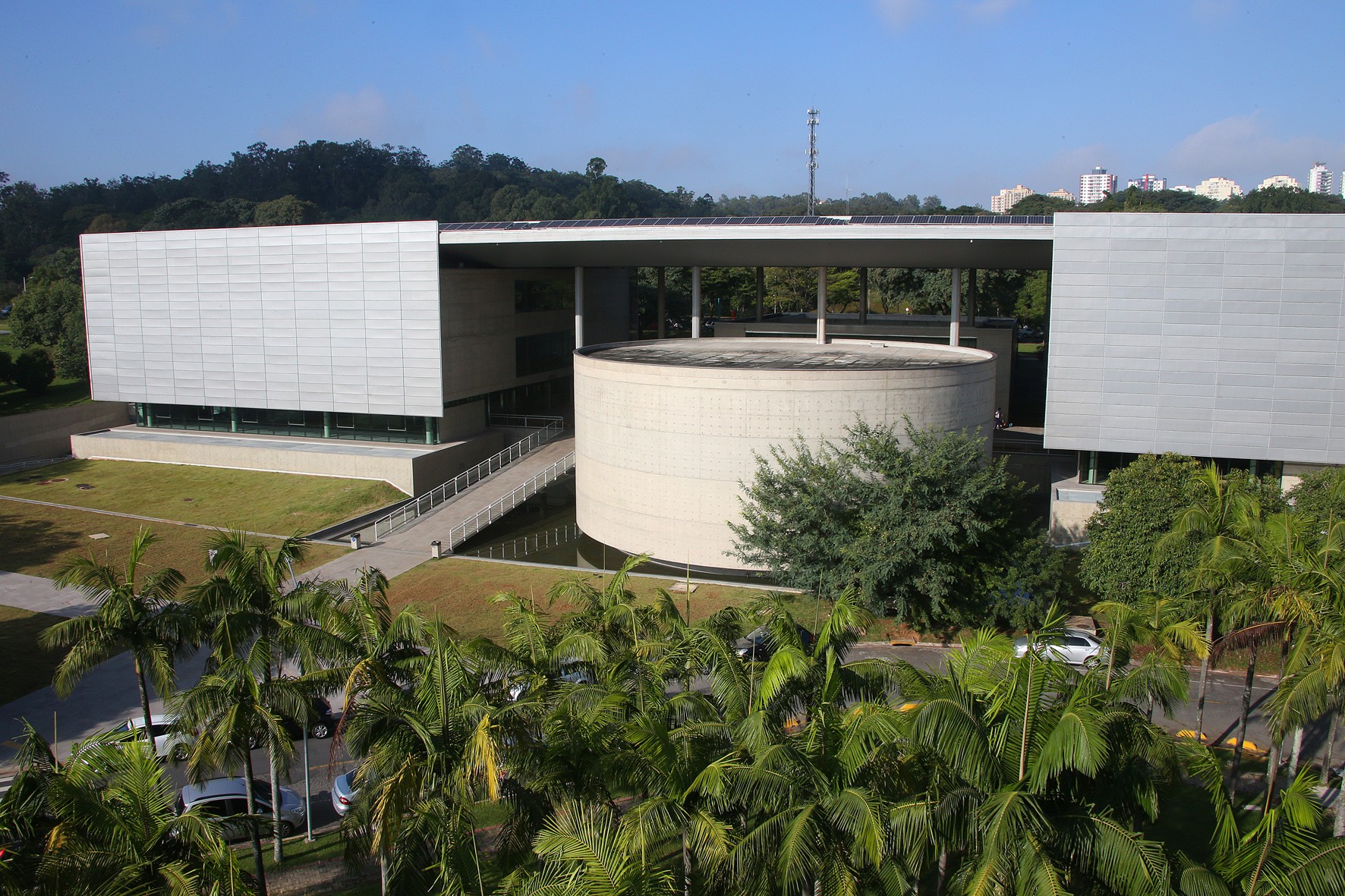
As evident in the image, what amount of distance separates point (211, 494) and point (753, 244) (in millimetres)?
24380

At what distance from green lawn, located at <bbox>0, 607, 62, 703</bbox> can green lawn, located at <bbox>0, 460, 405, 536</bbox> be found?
941 centimetres

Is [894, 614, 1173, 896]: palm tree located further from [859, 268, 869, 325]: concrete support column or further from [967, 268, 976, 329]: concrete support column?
[859, 268, 869, 325]: concrete support column

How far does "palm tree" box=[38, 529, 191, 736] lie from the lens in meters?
14.3

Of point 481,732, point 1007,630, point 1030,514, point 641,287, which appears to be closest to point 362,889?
point 481,732

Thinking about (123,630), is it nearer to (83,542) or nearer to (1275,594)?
(1275,594)

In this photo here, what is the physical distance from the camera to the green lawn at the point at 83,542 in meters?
32.1

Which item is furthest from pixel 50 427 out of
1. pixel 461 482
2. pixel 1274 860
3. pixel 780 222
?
pixel 1274 860

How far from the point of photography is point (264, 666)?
1304cm

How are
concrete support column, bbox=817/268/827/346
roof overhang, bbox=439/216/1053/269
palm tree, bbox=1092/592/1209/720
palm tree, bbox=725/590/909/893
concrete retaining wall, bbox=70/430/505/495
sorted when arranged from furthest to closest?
1. concrete support column, bbox=817/268/827/346
2. concrete retaining wall, bbox=70/430/505/495
3. roof overhang, bbox=439/216/1053/269
4. palm tree, bbox=1092/592/1209/720
5. palm tree, bbox=725/590/909/893

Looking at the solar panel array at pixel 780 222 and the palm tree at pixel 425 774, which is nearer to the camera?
the palm tree at pixel 425 774

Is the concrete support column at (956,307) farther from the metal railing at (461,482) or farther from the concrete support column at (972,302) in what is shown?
the metal railing at (461,482)

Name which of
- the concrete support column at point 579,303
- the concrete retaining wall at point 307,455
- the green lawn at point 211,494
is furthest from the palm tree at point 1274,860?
the concrete support column at point 579,303

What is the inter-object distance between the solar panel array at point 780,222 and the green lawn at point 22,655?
74.5 feet

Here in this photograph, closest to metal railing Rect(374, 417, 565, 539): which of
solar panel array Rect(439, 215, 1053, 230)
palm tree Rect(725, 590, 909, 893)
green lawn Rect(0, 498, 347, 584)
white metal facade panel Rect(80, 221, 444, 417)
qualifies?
green lawn Rect(0, 498, 347, 584)
